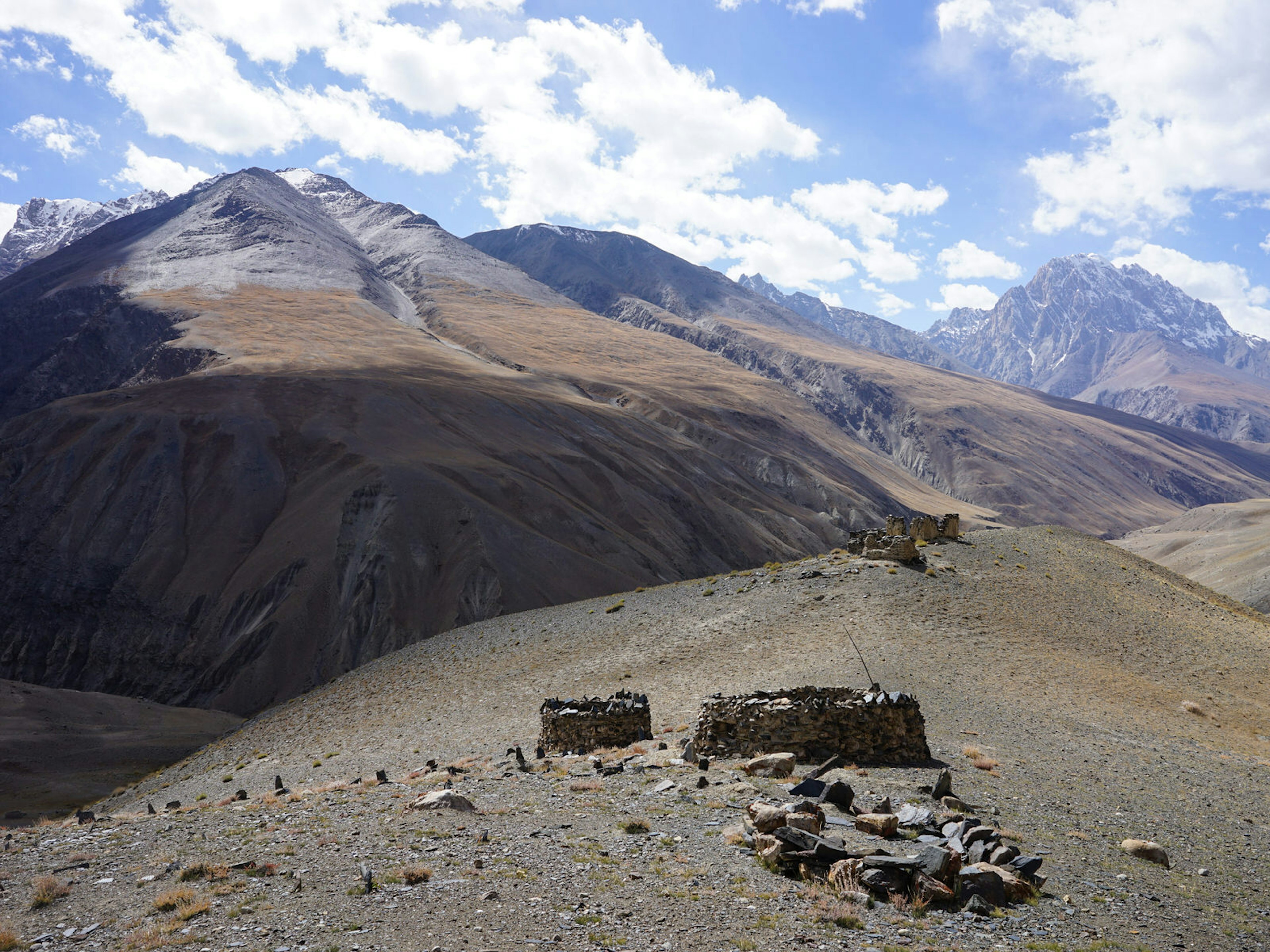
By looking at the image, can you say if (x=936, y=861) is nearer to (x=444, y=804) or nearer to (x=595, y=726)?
(x=444, y=804)

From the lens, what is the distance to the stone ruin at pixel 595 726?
669 inches

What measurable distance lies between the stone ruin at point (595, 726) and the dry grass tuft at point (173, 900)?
9.18 meters

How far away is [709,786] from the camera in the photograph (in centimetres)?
1212

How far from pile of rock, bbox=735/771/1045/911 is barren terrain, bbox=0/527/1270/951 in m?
0.28

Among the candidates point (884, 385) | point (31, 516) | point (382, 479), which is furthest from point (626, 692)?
point (884, 385)

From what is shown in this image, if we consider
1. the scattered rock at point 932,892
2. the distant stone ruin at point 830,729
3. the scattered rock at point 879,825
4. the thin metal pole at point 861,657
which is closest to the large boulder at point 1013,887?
the scattered rock at point 932,892

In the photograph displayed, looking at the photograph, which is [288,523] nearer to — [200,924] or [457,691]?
[457,691]

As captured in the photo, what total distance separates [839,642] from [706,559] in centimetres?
4877

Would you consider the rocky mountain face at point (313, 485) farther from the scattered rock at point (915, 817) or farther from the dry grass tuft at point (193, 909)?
the scattered rock at point (915, 817)

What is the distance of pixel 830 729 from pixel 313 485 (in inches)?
2131

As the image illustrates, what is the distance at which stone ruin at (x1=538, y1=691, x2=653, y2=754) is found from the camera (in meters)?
17.0

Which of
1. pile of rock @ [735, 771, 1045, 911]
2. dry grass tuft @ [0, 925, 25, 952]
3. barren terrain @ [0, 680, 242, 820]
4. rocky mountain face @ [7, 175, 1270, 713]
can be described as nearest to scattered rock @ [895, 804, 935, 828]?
pile of rock @ [735, 771, 1045, 911]

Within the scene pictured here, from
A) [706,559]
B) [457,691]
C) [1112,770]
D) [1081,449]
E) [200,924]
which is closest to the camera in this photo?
[200,924]

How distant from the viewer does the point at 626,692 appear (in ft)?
60.4
